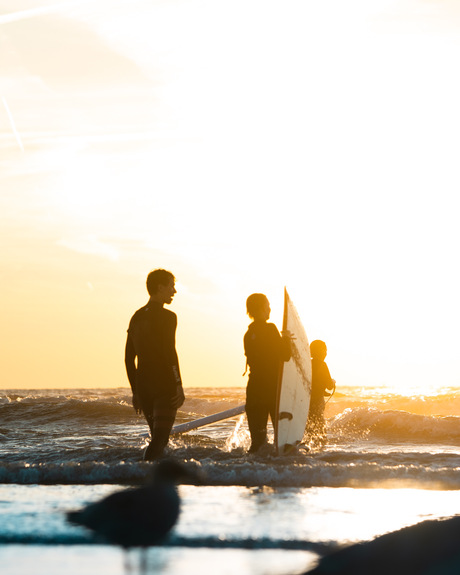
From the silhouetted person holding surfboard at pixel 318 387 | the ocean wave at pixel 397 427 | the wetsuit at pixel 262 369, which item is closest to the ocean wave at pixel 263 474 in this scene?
the wetsuit at pixel 262 369

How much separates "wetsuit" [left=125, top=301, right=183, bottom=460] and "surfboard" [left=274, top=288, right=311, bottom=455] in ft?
5.45

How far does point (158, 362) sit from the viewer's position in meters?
7.24

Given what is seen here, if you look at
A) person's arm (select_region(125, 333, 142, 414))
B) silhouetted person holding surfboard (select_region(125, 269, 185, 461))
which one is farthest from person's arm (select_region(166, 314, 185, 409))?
person's arm (select_region(125, 333, 142, 414))

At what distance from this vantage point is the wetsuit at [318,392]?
1062cm

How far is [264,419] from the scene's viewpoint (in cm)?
861

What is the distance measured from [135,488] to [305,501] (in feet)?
4.94

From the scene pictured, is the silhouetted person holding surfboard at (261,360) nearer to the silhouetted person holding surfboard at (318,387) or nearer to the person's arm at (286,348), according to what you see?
the person's arm at (286,348)

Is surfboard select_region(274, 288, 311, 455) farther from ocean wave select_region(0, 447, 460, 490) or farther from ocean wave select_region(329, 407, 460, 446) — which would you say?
ocean wave select_region(329, 407, 460, 446)

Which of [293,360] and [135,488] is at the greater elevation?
[293,360]

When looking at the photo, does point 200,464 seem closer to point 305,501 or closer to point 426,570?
point 305,501

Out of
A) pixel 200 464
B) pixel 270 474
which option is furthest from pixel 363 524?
pixel 200 464

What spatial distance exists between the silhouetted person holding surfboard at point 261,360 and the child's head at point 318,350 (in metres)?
2.41

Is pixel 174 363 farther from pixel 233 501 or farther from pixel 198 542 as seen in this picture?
pixel 198 542

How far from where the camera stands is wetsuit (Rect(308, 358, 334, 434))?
10.6 metres
